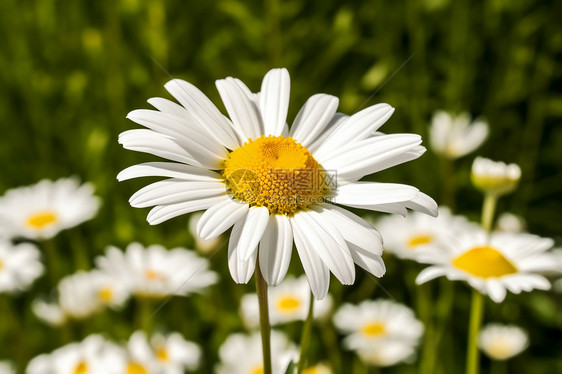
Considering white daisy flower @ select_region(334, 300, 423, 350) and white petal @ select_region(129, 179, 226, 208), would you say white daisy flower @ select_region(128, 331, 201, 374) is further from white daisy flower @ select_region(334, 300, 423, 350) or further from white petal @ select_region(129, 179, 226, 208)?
white petal @ select_region(129, 179, 226, 208)

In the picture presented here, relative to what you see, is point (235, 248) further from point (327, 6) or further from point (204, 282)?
point (327, 6)

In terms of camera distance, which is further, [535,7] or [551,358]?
[535,7]

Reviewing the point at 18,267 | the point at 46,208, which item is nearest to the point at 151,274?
the point at 18,267

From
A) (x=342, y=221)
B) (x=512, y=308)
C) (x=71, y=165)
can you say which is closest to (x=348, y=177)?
(x=342, y=221)

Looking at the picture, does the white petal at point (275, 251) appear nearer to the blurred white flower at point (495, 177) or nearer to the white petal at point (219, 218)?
the white petal at point (219, 218)

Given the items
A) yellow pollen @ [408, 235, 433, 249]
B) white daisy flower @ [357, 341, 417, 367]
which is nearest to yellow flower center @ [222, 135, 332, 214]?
white daisy flower @ [357, 341, 417, 367]

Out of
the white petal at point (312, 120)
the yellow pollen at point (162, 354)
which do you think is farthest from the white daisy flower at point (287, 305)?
the white petal at point (312, 120)

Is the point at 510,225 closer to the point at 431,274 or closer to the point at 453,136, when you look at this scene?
the point at 453,136
